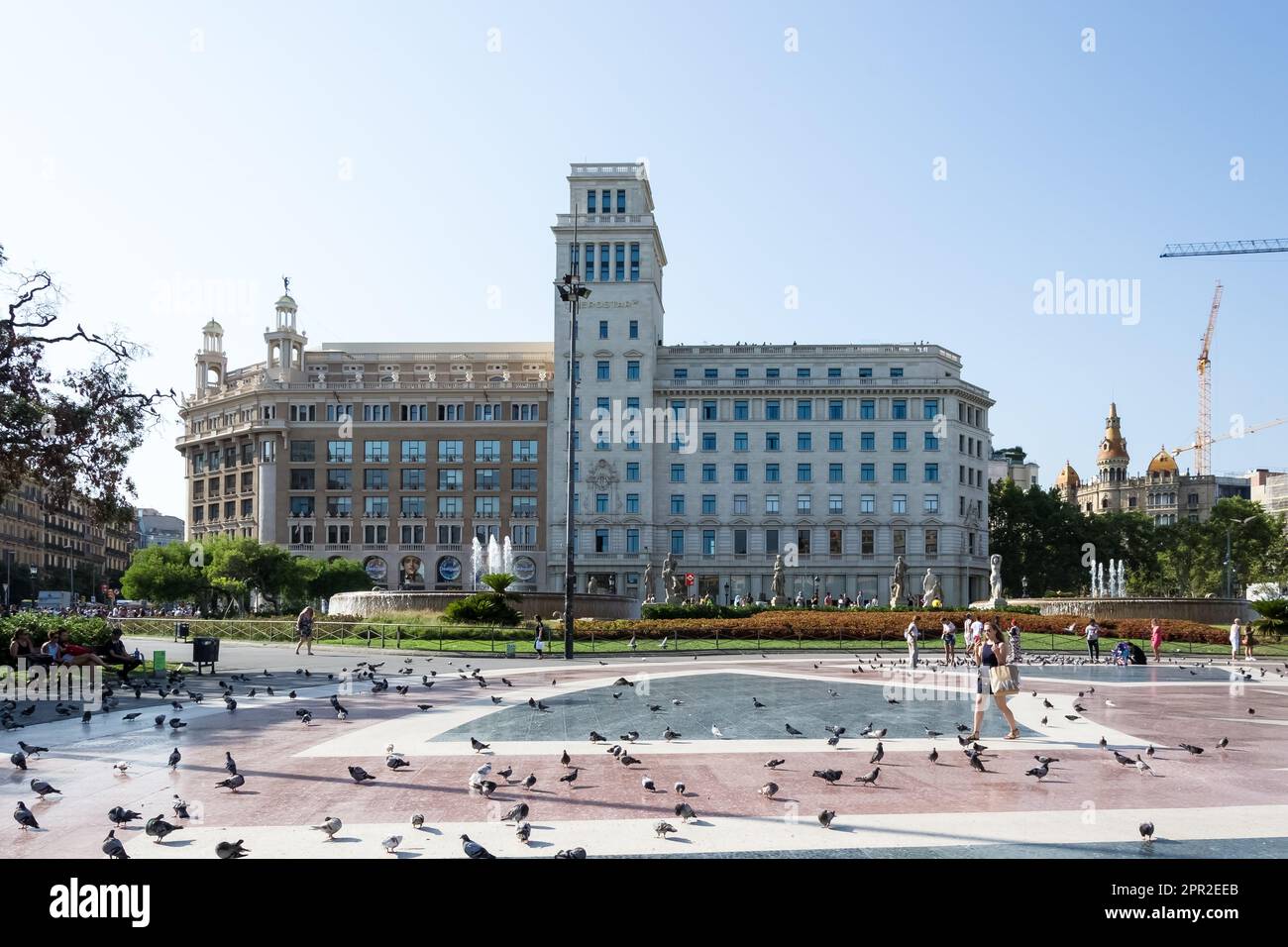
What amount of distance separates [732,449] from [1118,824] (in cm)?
8455

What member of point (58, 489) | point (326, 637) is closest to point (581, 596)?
point (326, 637)

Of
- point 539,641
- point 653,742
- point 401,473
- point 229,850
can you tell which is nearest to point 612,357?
point 401,473

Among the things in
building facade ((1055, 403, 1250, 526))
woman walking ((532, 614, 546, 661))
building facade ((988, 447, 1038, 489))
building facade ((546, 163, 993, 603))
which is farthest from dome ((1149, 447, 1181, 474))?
woman walking ((532, 614, 546, 661))

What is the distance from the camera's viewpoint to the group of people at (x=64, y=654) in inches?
928

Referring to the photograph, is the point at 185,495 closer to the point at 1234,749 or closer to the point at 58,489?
the point at 58,489

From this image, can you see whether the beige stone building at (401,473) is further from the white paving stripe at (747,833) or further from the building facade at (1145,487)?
the building facade at (1145,487)

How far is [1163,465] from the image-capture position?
188 m

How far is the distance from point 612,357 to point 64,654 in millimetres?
70343

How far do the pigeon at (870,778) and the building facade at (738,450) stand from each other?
7959cm

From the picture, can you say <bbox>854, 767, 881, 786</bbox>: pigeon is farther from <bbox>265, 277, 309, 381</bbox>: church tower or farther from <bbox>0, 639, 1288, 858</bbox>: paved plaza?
<bbox>265, 277, 309, 381</bbox>: church tower

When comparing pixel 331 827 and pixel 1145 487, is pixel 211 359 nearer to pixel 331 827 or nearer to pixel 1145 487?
pixel 331 827

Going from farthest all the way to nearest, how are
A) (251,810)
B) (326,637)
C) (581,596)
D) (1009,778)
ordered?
(581,596)
(326,637)
(1009,778)
(251,810)

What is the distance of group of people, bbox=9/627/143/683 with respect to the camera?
23561mm

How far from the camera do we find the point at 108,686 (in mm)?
22234
